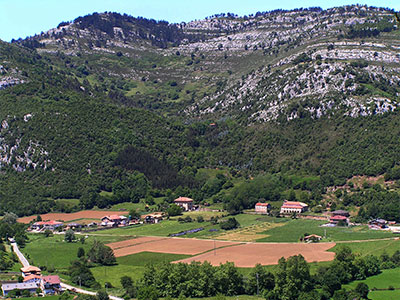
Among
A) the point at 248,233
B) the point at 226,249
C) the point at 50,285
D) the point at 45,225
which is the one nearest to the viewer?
the point at 50,285

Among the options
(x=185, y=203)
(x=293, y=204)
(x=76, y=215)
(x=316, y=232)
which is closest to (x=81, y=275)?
(x=316, y=232)

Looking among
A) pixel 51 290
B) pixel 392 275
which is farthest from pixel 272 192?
pixel 51 290

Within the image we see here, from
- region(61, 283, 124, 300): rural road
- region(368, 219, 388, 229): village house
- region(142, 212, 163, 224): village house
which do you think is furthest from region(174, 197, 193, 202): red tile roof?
region(61, 283, 124, 300): rural road

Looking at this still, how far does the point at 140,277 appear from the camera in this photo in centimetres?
8219

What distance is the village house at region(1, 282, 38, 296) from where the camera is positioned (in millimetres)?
74738

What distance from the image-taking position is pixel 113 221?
129m

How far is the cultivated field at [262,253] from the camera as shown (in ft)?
287

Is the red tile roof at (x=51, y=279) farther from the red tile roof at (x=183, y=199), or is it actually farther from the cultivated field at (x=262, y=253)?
the red tile roof at (x=183, y=199)

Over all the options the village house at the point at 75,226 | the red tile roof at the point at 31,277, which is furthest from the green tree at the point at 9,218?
the red tile roof at the point at 31,277

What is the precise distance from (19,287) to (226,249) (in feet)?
109

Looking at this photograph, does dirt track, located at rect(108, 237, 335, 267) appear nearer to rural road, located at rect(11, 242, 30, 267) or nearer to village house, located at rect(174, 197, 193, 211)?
rural road, located at rect(11, 242, 30, 267)

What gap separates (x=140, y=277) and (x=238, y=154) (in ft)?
310

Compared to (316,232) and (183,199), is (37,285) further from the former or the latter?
(183,199)

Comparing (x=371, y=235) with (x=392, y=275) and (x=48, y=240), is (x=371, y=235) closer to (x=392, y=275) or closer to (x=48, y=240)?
(x=392, y=275)
